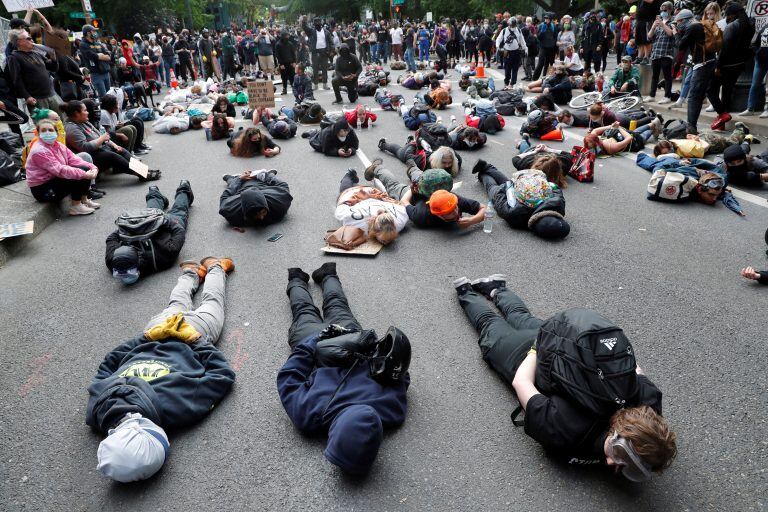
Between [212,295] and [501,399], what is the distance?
2793 mm

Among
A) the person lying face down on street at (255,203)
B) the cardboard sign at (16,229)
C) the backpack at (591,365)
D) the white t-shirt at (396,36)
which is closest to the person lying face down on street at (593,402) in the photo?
the backpack at (591,365)

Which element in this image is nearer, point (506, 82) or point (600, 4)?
point (506, 82)

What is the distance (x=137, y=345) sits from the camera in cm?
391

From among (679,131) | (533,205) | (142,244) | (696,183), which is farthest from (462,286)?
(679,131)

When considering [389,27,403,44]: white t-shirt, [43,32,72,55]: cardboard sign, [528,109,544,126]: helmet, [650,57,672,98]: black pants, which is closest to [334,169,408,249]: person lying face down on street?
[528,109,544,126]: helmet

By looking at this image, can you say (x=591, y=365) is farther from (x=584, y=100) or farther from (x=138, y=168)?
(x=584, y=100)

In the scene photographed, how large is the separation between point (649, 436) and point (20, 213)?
7.69 m

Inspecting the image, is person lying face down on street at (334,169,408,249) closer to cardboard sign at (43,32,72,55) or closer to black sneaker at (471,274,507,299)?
black sneaker at (471,274,507,299)

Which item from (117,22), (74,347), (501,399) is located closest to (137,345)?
(74,347)

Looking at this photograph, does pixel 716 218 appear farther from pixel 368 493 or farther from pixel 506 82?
pixel 506 82

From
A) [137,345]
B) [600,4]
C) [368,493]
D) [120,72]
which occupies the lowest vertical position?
[368,493]

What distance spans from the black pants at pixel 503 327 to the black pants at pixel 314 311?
103 cm

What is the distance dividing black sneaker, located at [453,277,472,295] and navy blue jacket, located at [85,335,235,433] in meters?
2.21

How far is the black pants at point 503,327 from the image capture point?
3.76 meters
